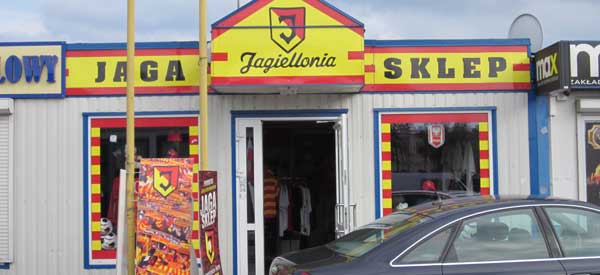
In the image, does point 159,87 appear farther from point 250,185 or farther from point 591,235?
point 591,235

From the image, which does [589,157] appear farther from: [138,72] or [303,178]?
[138,72]

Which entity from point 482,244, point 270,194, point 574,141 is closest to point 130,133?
point 482,244

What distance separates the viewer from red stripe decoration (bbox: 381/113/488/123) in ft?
32.0

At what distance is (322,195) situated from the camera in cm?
1300

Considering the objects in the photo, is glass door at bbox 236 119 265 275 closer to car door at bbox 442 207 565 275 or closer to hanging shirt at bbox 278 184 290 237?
hanging shirt at bbox 278 184 290 237

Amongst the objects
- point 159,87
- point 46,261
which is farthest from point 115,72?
point 46,261

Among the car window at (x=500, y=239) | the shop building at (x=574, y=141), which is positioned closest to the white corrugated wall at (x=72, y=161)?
the shop building at (x=574, y=141)

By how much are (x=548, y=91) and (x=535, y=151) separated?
907 mm

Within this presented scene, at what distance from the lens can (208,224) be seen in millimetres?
7047

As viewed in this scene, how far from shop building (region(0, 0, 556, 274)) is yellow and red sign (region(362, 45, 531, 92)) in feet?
0.05

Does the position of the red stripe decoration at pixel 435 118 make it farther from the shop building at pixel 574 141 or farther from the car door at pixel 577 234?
the car door at pixel 577 234

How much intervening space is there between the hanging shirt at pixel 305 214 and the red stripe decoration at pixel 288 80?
363cm

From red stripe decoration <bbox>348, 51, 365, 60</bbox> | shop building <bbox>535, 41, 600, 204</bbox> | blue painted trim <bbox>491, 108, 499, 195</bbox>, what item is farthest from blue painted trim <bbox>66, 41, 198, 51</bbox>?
shop building <bbox>535, 41, 600, 204</bbox>

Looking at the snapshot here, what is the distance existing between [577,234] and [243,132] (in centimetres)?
513
